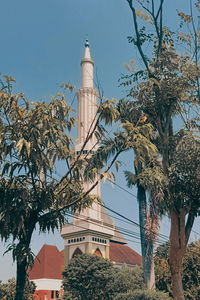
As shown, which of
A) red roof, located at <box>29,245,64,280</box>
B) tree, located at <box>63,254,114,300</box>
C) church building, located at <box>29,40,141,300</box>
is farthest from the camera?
red roof, located at <box>29,245,64,280</box>

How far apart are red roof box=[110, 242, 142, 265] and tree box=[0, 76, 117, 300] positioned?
63.1 metres

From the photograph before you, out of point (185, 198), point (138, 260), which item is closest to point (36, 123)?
point (185, 198)

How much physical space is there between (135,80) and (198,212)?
7.09 meters

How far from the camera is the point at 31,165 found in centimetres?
1405

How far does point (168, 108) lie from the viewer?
1880 centimetres

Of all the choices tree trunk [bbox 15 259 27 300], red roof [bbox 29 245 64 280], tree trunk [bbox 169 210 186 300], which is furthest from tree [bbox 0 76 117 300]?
red roof [bbox 29 245 64 280]

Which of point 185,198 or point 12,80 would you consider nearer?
point 12,80

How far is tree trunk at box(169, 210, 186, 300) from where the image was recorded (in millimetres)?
16609

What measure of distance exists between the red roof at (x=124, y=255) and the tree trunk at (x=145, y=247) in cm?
4980

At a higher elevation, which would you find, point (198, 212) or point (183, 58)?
point (183, 58)

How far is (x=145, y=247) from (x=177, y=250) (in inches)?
410

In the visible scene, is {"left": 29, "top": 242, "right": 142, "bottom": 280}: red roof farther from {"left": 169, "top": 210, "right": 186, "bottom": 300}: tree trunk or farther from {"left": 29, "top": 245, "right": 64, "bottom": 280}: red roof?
{"left": 169, "top": 210, "right": 186, "bottom": 300}: tree trunk

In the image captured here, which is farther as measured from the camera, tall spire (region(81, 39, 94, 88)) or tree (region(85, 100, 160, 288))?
tall spire (region(81, 39, 94, 88))

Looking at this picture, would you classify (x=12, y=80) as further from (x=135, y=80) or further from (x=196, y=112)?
(x=196, y=112)
